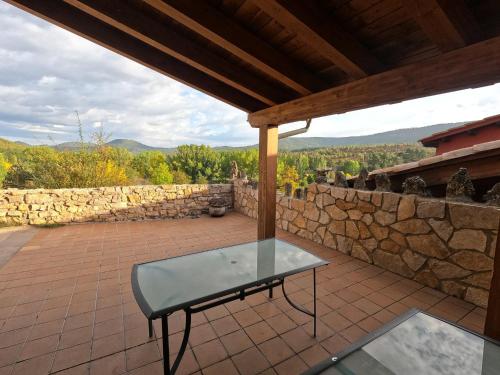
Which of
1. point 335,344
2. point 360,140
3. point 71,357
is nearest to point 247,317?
point 335,344

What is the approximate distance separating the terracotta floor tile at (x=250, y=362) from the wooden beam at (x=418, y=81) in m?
2.16

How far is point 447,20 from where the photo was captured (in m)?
1.18

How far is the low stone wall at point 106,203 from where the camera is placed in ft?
17.3

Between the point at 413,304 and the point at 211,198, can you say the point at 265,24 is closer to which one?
the point at 413,304

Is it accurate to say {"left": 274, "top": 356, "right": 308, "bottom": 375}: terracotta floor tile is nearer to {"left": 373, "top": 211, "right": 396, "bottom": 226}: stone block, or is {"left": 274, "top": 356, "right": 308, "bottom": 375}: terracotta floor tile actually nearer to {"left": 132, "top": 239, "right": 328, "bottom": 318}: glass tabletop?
{"left": 132, "top": 239, "right": 328, "bottom": 318}: glass tabletop

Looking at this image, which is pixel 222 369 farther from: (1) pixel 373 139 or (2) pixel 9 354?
(1) pixel 373 139

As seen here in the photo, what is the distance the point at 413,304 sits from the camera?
245cm

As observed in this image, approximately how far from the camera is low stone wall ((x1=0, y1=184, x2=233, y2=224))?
5285 mm

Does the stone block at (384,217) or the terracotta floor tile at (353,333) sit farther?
the stone block at (384,217)

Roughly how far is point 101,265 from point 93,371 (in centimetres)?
210

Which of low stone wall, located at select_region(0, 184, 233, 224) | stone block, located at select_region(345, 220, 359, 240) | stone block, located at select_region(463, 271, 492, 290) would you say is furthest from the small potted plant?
stone block, located at select_region(463, 271, 492, 290)

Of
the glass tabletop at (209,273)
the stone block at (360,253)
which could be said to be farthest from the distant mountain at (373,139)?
the glass tabletop at (209,273)

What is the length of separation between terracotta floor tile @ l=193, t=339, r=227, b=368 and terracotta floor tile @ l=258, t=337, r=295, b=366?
0.32 metres

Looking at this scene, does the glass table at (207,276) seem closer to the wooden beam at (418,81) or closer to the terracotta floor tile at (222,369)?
the terracotta floor tile at (222,369)
